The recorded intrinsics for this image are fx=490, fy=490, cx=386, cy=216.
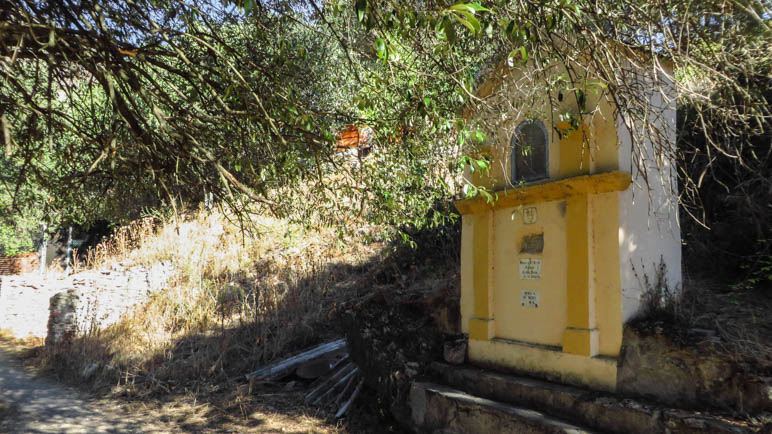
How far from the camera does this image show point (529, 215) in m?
5.78

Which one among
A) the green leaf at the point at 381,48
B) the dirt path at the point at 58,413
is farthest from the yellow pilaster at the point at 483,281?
the dirt path at the point at 58,413

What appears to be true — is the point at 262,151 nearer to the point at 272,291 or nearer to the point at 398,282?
the point at 398,282

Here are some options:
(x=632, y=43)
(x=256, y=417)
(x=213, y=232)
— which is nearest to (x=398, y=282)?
(x=256, y=417)

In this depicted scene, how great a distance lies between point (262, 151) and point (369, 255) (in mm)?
7239

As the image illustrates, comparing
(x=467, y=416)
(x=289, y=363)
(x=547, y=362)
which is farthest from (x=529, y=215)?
(x=289, y=363)

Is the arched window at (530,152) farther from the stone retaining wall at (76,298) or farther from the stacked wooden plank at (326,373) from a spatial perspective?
the stone retaining wall at (76,298)

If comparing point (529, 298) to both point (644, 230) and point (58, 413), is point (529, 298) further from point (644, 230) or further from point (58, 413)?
point (58, 413)

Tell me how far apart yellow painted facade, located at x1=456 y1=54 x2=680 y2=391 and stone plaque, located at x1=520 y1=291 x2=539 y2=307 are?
1 cm

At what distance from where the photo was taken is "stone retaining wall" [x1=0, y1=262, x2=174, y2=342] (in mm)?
11065

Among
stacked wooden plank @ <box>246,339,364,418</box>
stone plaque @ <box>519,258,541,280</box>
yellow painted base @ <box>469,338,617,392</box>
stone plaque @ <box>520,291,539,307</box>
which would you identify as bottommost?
stacked wooden plank @ <box>246,339,364,418</box>

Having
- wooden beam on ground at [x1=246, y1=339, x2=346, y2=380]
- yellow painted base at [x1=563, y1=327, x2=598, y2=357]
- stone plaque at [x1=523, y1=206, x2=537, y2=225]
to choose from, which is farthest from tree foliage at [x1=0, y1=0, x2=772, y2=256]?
wooden beam on ground at [x1=246, y1=339, x2=346, y2=380]

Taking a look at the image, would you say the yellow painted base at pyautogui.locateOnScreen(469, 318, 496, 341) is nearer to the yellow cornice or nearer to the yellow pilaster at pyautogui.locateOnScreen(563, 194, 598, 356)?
the yellow pilaster at pyautogui.locateOnScreen(563, 194, 598, 356)

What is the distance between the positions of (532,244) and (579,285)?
2.70 feet

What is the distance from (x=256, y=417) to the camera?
721 cm
